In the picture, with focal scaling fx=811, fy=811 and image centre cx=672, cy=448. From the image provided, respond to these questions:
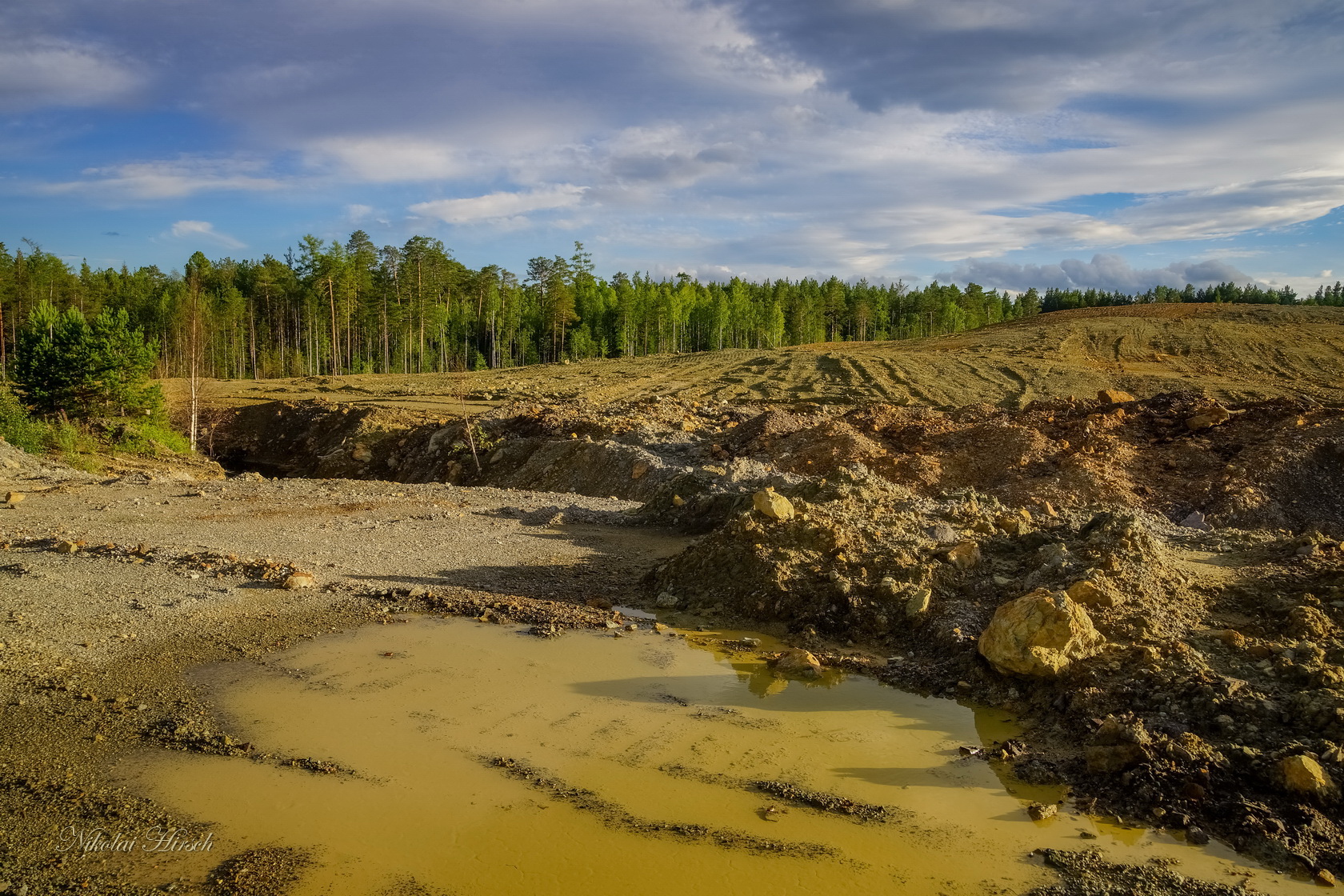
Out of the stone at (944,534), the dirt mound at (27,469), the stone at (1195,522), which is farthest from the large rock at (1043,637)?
the dirt mound at (27,469)

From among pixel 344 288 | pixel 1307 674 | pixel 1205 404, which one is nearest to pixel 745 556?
pixel 1307 674

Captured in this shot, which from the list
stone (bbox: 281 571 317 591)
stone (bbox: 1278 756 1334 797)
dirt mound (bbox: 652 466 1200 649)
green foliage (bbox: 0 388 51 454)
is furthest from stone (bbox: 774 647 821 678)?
green foliage (bbox: 0 388 51 454)

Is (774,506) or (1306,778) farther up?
(774,506)

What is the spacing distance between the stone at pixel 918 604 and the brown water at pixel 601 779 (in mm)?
1343

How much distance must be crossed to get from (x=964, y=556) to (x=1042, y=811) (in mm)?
4499

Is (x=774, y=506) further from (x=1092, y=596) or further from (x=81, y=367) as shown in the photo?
(x=81, y=367)

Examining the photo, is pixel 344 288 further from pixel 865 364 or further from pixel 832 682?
pixel 832 682

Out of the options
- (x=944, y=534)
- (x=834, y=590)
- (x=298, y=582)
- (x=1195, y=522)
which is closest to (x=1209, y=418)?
(x=1195, y=522)

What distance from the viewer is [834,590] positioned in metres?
10.0

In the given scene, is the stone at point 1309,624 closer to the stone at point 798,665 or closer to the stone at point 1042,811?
the stone at point 1042,811

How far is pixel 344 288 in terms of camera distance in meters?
59.5

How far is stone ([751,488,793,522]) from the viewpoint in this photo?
446 inches

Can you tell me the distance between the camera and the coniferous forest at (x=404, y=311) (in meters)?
59.5

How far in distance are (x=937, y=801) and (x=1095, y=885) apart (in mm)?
1219
